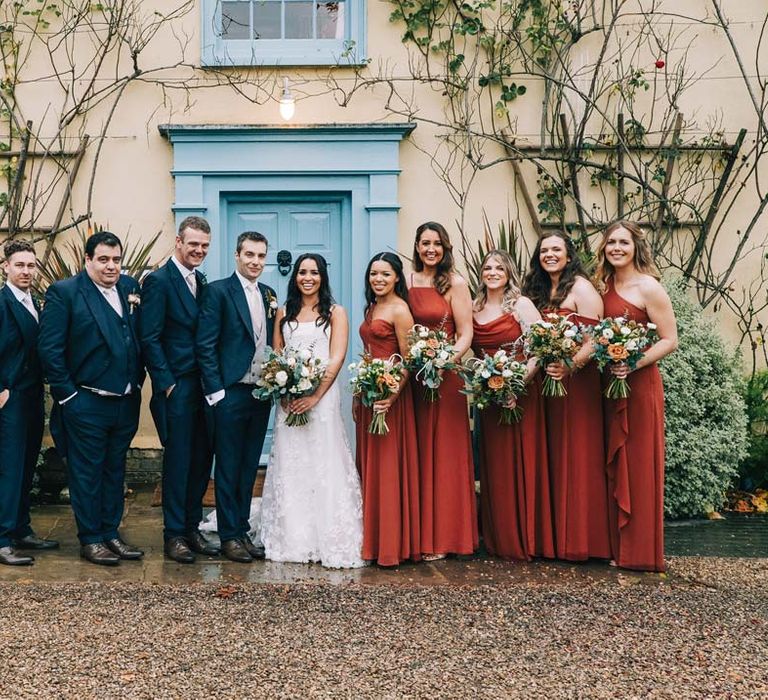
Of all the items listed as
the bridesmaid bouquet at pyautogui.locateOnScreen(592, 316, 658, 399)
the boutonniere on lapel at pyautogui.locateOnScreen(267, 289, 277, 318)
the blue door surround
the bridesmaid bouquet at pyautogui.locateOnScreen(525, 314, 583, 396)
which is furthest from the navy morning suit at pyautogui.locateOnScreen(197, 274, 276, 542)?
the blue door surround

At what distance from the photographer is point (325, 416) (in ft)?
18.8

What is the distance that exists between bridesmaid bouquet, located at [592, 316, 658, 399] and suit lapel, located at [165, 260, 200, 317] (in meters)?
2.48

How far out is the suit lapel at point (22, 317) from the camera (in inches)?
215

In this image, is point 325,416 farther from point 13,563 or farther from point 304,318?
point 13,563

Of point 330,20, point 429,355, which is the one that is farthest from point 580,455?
point 330,20

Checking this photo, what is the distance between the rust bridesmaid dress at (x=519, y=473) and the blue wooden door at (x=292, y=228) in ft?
8.65

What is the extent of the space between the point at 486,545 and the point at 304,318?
6.33 feet

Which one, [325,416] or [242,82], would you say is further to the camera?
[242,82]

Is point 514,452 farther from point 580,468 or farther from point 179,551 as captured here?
point 179,551

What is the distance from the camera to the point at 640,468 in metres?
5.51

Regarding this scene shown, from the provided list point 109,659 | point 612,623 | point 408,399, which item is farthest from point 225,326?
point 612,623

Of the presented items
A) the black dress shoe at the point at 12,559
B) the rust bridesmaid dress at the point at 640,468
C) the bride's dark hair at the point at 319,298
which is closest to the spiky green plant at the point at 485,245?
the bride's dark hair at the point at 319,298

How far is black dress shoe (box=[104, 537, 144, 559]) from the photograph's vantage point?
5598mm

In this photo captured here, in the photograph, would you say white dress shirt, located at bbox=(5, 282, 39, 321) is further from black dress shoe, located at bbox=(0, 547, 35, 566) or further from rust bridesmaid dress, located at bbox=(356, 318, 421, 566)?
rust bridesmaid dress, located at bbox=(356, 318, 421, 566)
